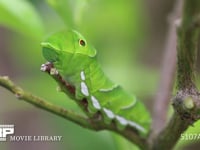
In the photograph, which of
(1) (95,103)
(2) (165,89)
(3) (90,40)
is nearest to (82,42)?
(1) (95,103)

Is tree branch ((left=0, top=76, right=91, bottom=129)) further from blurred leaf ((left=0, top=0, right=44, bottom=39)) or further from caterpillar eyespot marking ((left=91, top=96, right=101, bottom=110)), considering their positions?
blurred leaf ((left=0, top=0, right=44, bottom=39))

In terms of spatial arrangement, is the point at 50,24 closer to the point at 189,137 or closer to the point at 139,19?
the point at 139,19

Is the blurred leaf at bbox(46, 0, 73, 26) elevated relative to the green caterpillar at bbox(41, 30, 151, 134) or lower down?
elevated

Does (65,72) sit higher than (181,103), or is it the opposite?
(65,72)

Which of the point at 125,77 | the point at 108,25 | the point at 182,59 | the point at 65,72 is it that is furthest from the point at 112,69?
the point at 182,59

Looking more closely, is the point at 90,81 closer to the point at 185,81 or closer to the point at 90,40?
the point at 185,81

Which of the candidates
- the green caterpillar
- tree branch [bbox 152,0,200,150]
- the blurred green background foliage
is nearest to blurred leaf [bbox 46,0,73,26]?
the blurred green background foliage
